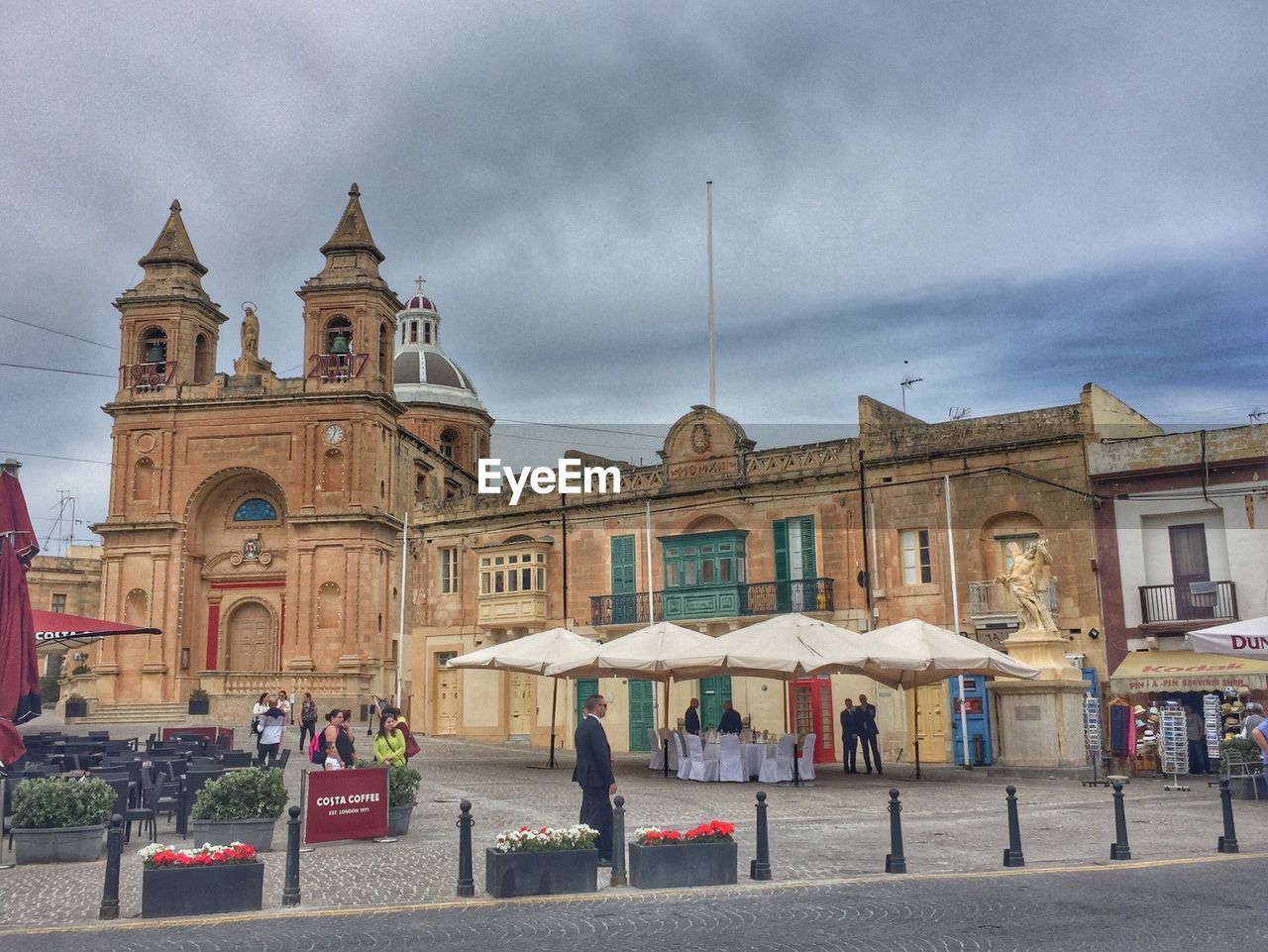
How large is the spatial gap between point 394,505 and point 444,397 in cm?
1942

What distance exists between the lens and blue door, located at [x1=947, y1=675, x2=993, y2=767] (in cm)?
2931

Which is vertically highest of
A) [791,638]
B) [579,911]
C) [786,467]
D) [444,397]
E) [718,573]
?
[444,397]

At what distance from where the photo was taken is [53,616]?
21359 millimetres

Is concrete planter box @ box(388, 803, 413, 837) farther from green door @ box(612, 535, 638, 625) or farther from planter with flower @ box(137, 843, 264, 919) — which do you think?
green door @ box(612, 535, 638, 625)

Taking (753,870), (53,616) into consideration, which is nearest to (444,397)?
(53,616)

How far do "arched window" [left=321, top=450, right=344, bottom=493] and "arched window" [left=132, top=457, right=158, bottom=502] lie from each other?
22.0ft

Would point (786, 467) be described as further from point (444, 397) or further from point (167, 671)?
point (444, 397)

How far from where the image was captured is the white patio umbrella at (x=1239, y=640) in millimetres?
18406

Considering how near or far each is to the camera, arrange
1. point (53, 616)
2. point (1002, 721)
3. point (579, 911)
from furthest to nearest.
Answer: point (1002, 721)
point (53, 616)
point (579, 911)

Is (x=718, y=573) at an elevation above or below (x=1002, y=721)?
above

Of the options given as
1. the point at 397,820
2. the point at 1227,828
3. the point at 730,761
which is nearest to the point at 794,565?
the point at 730,761

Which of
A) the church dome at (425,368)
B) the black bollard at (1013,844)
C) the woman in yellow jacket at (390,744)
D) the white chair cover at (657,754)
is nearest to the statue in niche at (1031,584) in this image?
the white chair cover at (657,754)

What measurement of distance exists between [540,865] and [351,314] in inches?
1639

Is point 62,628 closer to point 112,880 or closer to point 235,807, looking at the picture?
point 235,807
